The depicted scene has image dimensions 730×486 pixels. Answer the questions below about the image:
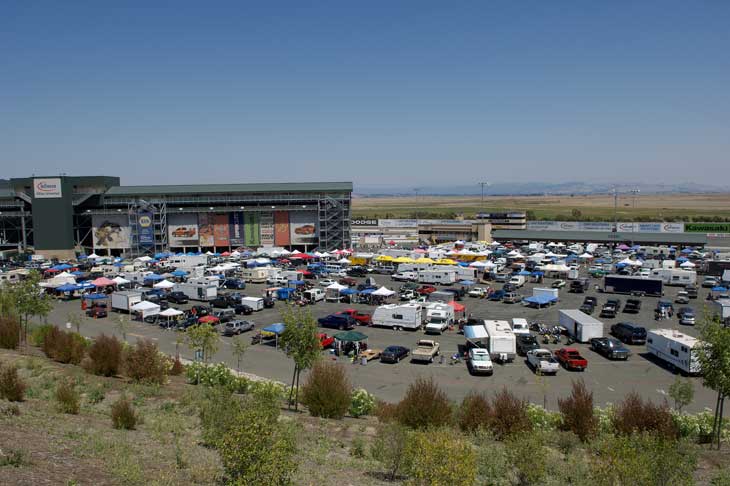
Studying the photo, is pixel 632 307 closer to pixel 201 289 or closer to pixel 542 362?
pixel 542 362

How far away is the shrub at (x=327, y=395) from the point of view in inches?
510

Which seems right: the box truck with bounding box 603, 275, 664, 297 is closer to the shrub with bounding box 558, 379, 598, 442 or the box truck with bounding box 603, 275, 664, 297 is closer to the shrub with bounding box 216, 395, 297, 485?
the shrub with bounding box 558, 379, 598, 442

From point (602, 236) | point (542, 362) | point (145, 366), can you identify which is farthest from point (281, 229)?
point (145, 366)

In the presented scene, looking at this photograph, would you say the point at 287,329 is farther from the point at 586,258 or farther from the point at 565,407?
the point at 586,258

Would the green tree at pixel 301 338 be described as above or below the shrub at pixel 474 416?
above

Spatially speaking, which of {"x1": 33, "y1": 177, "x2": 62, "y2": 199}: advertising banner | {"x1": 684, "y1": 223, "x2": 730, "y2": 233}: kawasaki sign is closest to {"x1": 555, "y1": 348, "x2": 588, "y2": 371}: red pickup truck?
{"x1": 684, "y1": 223, "x2": 730, "y2": 233}: kawasaki sign

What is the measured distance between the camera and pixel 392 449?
9.02 metres

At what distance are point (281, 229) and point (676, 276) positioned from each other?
33.2 m

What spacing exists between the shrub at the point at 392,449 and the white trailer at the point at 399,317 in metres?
14.6

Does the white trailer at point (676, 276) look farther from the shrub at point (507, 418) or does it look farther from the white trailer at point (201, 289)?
the white trailer at point (201, 289)

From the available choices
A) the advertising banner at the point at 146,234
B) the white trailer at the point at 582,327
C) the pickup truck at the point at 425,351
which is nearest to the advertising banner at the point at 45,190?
the advertising banner at the point at 146,234

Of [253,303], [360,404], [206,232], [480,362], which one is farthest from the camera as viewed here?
[206,232]

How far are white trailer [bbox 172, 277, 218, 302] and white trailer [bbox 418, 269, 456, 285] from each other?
13658mm

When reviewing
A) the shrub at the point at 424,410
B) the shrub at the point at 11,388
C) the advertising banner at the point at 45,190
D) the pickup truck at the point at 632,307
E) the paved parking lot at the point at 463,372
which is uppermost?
the advertising banner at the point at 45,190
